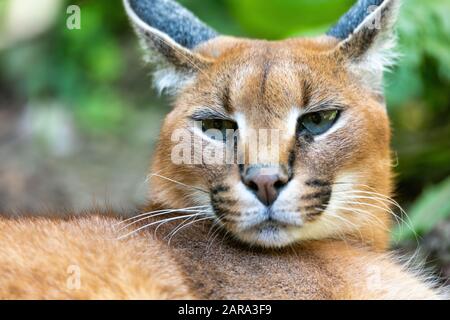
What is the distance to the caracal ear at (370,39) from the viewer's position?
5438 mm

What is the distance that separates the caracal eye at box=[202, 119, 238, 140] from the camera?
509cm

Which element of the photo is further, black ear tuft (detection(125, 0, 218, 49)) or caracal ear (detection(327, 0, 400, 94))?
black ear tuft (detection(125, 0, 218, 49))

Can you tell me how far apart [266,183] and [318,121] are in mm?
727

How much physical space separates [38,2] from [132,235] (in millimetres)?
7192

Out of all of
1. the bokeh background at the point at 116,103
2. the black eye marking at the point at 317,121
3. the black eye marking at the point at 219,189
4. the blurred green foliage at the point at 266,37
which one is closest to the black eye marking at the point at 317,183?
the black eye marking at the point at 317,121

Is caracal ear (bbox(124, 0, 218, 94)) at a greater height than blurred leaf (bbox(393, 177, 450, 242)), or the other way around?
caracal ear (bbox(124, 0, 218, 94))

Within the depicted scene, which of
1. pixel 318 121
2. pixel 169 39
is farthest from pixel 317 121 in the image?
pixel 169 39

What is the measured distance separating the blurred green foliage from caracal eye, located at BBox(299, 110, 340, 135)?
194 cm

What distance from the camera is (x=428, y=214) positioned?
22.8ft

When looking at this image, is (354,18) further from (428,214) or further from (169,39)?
(428,214)

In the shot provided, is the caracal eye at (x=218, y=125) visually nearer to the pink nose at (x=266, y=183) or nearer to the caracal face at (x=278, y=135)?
the caracal face at (x=278, y=135)

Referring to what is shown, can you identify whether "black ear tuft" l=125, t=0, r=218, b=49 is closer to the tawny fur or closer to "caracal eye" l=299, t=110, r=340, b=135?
"caracal eye" l=299, t=110, r=340, b=135

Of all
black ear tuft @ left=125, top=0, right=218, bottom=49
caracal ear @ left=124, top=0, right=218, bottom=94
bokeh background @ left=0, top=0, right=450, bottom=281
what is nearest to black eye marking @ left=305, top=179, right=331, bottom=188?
caracal ear @ left=124, top=0, right=218, bottom=94
